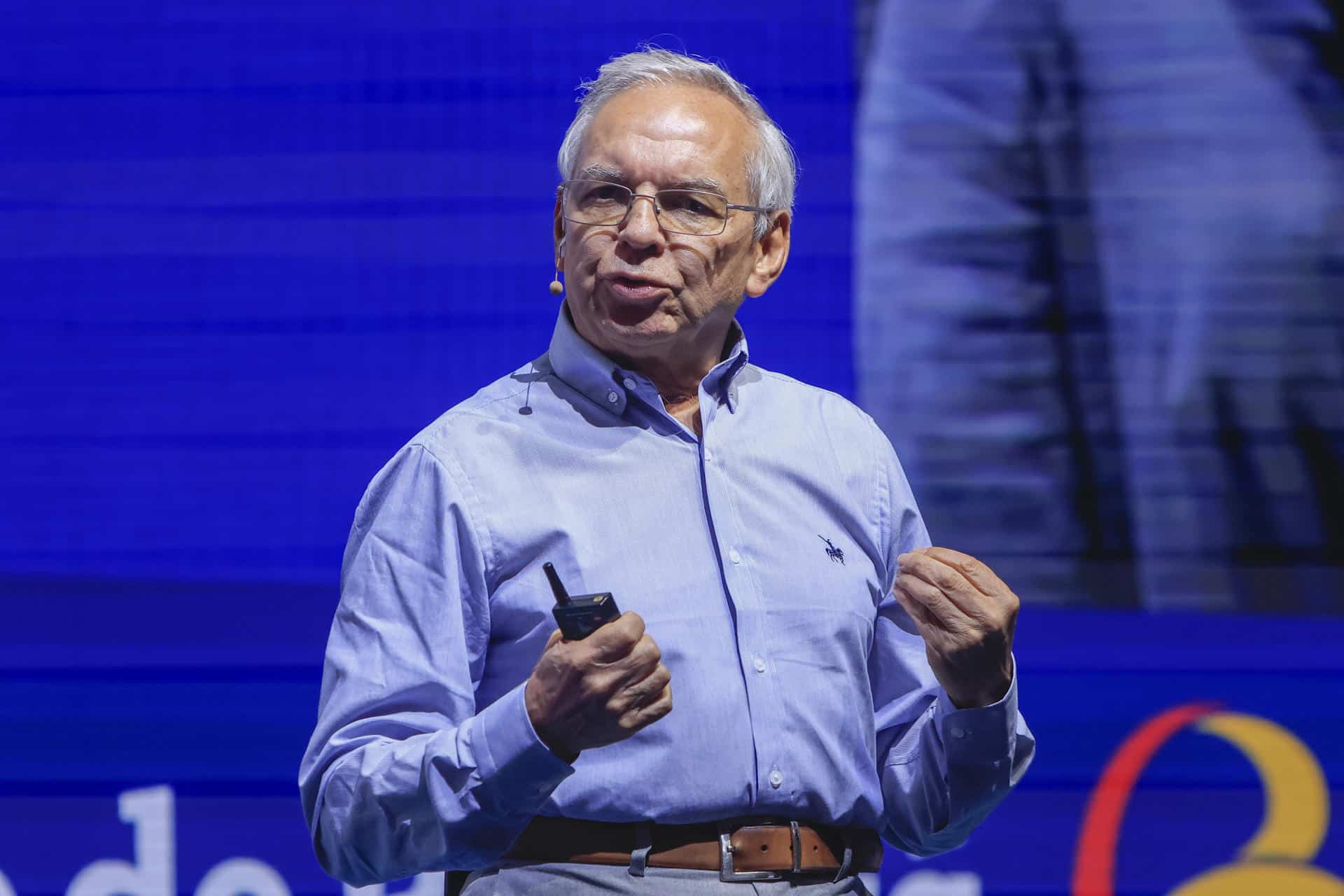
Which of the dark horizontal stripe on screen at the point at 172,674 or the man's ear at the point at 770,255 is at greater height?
the man's ear at the point at 770,255

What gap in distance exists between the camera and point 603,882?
1731 mm

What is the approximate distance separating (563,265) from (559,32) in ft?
5.66

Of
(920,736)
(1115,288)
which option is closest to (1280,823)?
(1115,288)

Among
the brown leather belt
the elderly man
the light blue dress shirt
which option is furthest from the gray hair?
the brown leather belt

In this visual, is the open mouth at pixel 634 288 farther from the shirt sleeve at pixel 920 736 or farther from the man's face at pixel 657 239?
the shirt sleeve at pixel 920 736

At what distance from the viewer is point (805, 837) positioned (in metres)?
1.81

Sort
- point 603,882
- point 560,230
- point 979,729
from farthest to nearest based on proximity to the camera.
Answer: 1. point 560,230
2. point 979,729
3. point 603,882

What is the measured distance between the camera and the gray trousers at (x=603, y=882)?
1729 mm

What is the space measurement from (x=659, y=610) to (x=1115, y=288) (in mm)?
2083

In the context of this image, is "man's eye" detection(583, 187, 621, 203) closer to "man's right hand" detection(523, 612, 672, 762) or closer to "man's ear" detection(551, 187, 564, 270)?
"man's ear" detection(551, 187, 564, 270)

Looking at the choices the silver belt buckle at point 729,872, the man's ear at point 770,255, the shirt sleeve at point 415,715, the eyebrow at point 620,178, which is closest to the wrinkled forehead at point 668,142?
the eyebrow at point 620,178

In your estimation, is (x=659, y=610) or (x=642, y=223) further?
(x=642, y=223)

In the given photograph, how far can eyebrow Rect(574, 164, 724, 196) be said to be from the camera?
198 cm

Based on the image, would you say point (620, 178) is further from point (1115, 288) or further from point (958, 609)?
point (1115, 288)
